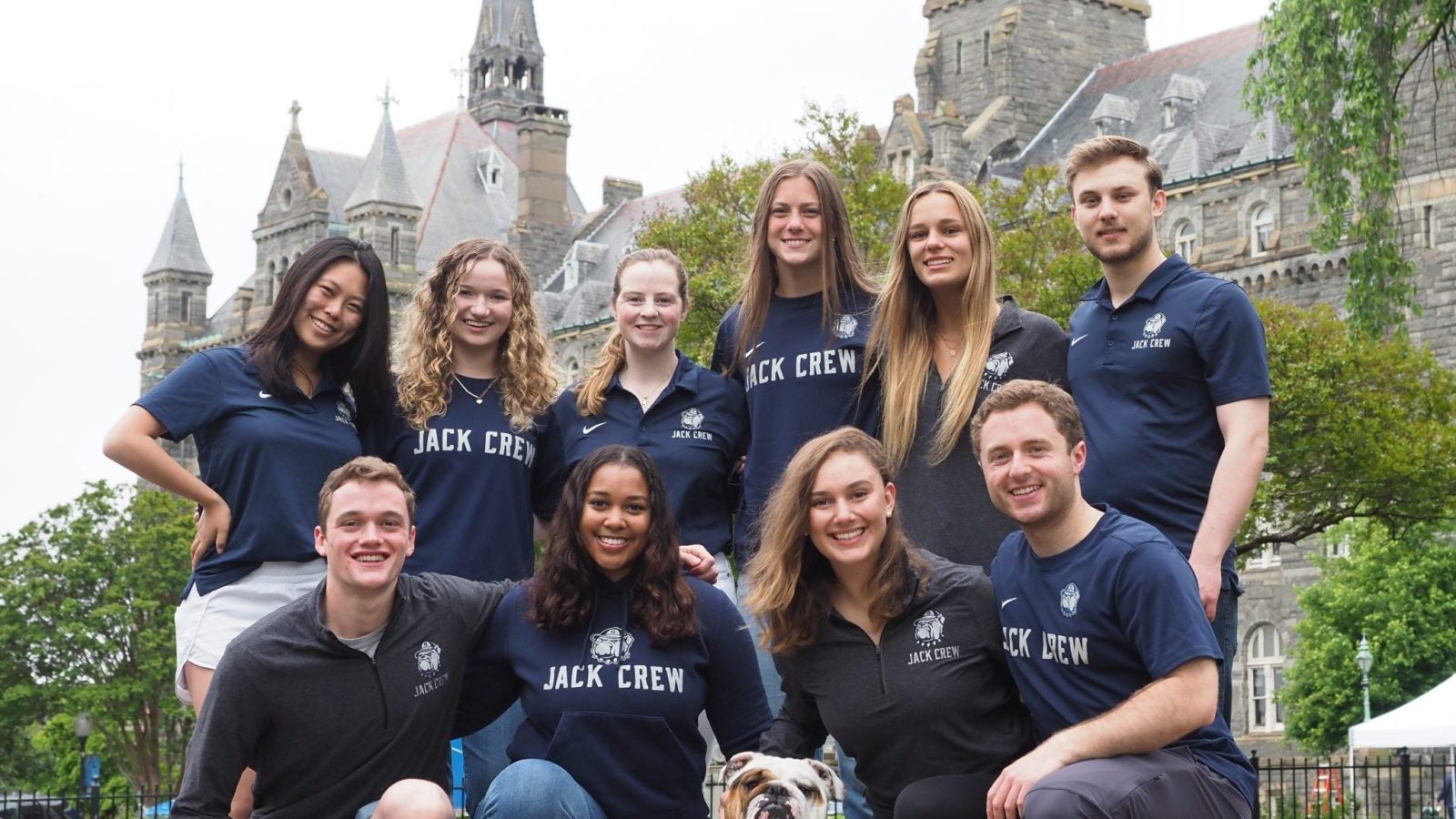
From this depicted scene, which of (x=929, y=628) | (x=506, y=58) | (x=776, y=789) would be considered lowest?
(x=776, y=789)

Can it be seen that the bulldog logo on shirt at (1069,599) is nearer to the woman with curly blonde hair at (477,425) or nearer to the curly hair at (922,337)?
the curly hair at (922,337)

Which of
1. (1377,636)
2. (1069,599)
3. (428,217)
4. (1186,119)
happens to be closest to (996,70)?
(1186,119)

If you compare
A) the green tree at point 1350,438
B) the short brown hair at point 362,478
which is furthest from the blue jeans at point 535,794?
the green tree at point 1350,438

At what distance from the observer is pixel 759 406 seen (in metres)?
7.57

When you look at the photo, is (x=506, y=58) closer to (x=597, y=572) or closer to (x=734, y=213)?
(x=734, y=213)

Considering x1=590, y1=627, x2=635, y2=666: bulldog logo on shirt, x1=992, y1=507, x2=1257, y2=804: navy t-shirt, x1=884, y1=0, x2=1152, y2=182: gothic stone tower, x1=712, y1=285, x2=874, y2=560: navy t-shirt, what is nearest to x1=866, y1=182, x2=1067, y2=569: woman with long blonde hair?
x1=712, y1=285, x2=874, y2=560: navy t-shirt

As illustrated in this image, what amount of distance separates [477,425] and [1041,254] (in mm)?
23943

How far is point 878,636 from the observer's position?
663 centimetres

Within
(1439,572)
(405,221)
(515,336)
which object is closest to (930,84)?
(405,221)

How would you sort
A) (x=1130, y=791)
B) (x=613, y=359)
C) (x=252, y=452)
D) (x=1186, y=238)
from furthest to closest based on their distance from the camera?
(x=1186, y=238) → (x=613, y=359) → (x=252, y=452) → (x=1130, y=791)

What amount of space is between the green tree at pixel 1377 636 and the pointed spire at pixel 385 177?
40.7 m

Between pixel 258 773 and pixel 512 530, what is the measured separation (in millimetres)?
1398

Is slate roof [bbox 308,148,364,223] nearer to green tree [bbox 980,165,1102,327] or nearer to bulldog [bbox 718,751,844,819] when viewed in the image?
green tree [bbox 980,165,1102,327]

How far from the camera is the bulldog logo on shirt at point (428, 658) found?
6859mm
